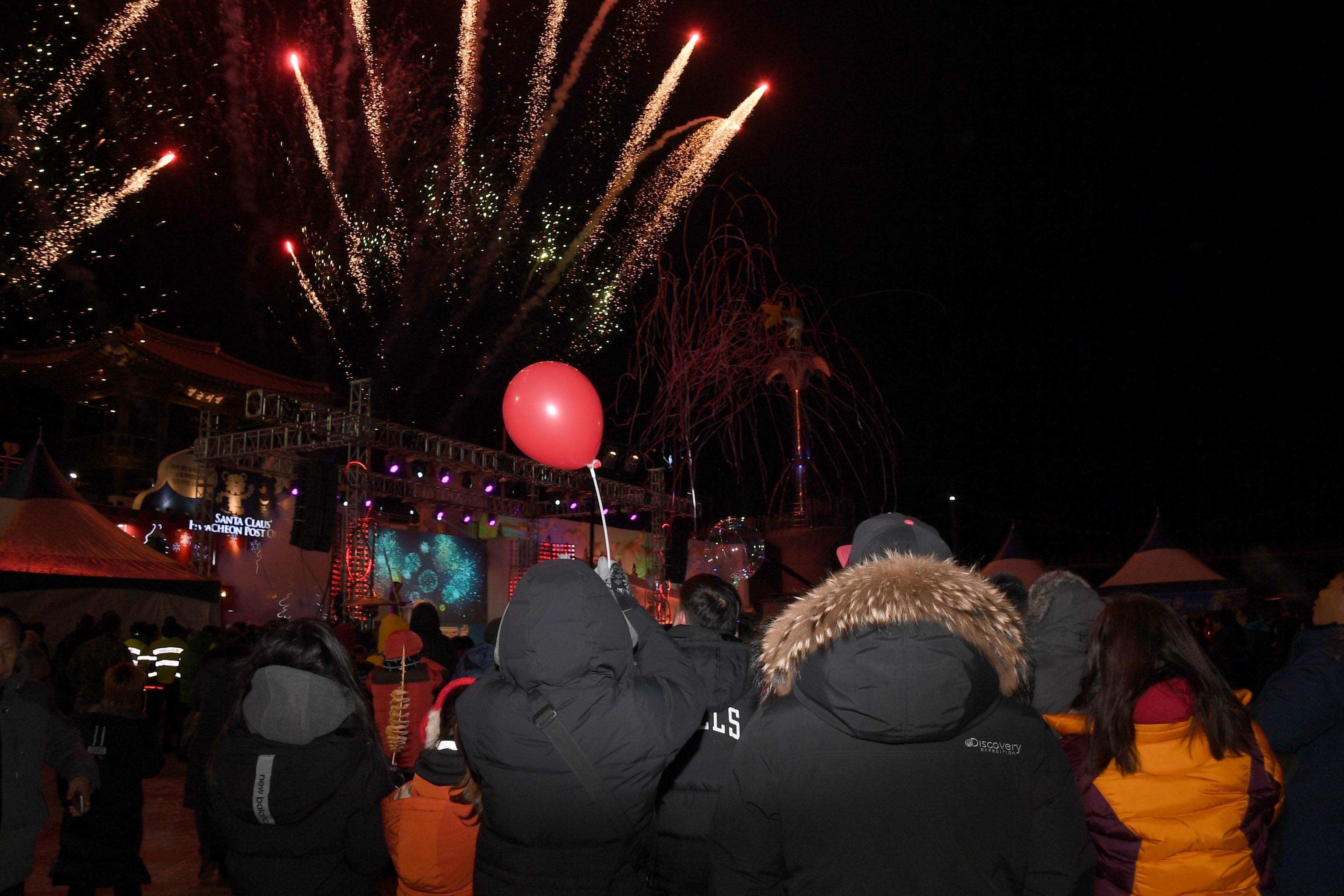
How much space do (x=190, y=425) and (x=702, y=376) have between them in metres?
15.0

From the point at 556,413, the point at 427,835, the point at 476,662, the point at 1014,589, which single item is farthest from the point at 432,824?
the point at 556,413

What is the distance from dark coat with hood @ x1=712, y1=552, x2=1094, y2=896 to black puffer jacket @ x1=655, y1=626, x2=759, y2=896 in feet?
3.22


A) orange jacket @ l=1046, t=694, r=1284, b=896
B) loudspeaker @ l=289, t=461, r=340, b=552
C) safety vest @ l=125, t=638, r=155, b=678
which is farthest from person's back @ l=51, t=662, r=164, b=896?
loudspeaker @ l=289, t=461, r=340, b=552

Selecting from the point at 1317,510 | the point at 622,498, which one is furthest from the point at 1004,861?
the point at 1317,510

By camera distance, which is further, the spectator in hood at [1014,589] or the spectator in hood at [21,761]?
the spectator in hood at [1014,589]

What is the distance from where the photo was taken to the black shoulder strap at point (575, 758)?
1.96 metres

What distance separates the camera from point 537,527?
20.5 m

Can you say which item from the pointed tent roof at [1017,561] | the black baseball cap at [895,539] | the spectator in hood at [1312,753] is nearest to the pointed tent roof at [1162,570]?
the pointed tent roof at [1017,561]

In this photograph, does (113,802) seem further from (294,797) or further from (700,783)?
(700,783)

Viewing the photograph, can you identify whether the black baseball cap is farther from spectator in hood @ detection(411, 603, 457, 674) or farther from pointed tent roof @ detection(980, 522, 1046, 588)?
pointed tent roof @ detection(980, 522, 1046, 588)

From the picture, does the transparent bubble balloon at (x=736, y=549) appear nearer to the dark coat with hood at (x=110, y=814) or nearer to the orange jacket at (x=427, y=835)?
the dark coat with hood at (x=110, y=814)

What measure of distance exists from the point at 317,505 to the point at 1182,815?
43.6 ft

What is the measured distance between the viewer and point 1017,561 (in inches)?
483

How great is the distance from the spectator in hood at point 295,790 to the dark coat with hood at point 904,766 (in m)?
1.25
